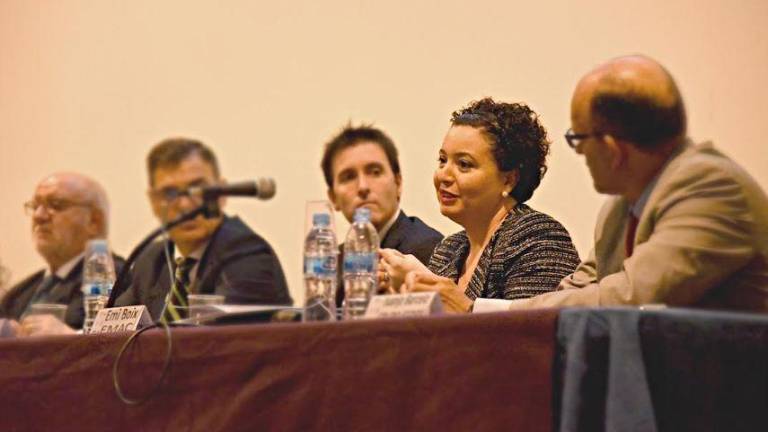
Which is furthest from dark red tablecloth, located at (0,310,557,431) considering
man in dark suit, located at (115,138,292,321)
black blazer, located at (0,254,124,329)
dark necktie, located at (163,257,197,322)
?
black blazer, located at (0,254,124,329)

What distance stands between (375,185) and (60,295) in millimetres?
1226

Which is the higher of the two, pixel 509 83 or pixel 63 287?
pixel 509 83

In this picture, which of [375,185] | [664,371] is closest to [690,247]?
[664,371]

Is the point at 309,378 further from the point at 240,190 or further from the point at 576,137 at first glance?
the point at 576,137

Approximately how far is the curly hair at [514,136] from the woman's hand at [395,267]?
442mm

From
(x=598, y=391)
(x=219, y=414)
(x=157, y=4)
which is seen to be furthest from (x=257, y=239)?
(x=598, y=391)

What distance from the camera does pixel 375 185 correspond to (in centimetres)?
324

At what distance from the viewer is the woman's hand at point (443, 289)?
2.17m

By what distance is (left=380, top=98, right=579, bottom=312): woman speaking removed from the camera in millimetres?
2549

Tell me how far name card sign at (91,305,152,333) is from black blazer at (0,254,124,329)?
1.49 metres

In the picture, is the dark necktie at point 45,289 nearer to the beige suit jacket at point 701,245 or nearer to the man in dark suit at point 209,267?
the man in dark suit at point 209,267

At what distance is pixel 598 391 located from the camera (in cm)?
145

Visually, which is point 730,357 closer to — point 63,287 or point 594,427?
point 594,427

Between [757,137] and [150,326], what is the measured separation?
174 centimetres
